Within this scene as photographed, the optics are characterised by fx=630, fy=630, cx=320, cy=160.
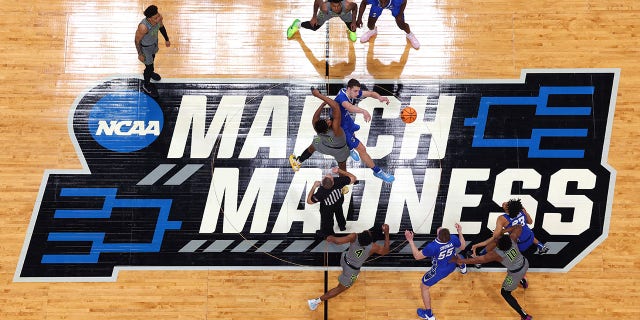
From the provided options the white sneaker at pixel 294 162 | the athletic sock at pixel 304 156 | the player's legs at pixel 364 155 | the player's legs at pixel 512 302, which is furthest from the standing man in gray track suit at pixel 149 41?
the player's legs at pixel 512 302

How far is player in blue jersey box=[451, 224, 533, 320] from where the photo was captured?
9.35m

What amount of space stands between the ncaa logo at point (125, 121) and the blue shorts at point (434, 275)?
525cm

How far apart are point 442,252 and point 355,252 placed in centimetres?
129

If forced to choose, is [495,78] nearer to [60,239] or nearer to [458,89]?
[458,89]

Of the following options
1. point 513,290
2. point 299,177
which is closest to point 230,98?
point 299,177

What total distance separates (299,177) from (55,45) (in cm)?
512

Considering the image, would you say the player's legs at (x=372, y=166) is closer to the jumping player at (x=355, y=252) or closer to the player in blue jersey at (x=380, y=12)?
the jumping player at (x=355, y=252)

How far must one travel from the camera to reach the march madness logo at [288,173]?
1063cm

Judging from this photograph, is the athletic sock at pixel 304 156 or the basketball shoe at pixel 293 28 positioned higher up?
the basketball shoe at pixel 293 28

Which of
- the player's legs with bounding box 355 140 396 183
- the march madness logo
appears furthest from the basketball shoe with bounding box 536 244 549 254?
the player's legs with bounding box 355 140 396 183

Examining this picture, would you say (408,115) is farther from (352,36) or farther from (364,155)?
(352,36)

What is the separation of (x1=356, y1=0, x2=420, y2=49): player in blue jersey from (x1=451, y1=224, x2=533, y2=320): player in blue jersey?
3.90 meters

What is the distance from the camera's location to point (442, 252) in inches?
367

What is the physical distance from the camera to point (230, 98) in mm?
11352
